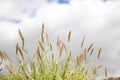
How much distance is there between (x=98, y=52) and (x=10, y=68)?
55.7 inches

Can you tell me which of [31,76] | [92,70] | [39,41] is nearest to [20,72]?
[31,76]

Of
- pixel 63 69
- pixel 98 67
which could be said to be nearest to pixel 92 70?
Result: pixel 98 67

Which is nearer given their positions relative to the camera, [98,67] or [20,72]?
[20,72]

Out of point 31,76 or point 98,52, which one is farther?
point 98,52

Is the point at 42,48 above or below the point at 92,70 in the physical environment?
above

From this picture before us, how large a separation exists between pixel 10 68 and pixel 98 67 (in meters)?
1.41

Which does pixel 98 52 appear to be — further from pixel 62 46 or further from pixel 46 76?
pixel 46 76

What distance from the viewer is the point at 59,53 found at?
6250 millimetres

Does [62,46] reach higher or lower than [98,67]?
higher

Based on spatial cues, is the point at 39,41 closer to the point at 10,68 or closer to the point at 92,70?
the point at 10,68

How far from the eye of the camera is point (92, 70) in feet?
21.1

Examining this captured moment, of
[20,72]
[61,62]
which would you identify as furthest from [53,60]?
[20,72]

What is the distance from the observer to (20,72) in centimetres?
603

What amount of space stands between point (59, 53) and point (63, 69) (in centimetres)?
30
